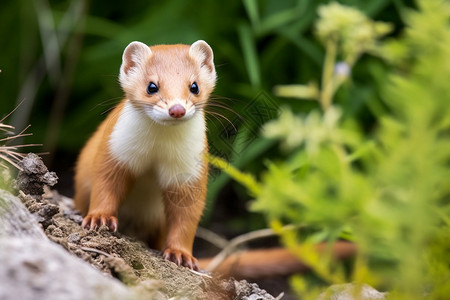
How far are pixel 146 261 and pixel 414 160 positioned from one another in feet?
3.49

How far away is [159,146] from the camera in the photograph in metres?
2.27

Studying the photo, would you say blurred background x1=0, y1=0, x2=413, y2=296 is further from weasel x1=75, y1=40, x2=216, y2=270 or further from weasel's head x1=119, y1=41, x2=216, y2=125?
weasel's head x1=119, y1=41, x2=216, y2=125

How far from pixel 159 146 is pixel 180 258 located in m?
0.36

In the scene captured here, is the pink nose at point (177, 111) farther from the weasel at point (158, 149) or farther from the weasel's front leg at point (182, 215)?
the weasel's front leg at point (182, 215)

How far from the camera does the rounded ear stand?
2139 millimetres

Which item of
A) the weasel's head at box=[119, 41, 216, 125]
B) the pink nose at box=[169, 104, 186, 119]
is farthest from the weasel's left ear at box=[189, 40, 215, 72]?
the pink nose at box=[169, 104, 186, 119]

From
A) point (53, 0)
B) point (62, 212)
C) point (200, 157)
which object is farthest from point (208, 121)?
point (53, 0)

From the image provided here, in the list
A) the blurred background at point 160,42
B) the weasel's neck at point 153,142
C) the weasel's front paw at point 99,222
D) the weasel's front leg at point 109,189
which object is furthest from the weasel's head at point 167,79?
the blurred background at point 160,42

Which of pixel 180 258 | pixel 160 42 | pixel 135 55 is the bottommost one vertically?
pixel 180 258

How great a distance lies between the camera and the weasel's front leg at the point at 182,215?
92.3 inches

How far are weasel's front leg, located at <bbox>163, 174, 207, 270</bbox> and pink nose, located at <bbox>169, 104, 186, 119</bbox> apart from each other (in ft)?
1.35

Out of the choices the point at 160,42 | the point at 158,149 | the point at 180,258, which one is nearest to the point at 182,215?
the point at 180,258

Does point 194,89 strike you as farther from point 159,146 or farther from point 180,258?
point 180,258

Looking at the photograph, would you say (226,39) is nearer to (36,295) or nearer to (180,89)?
(180,89)
